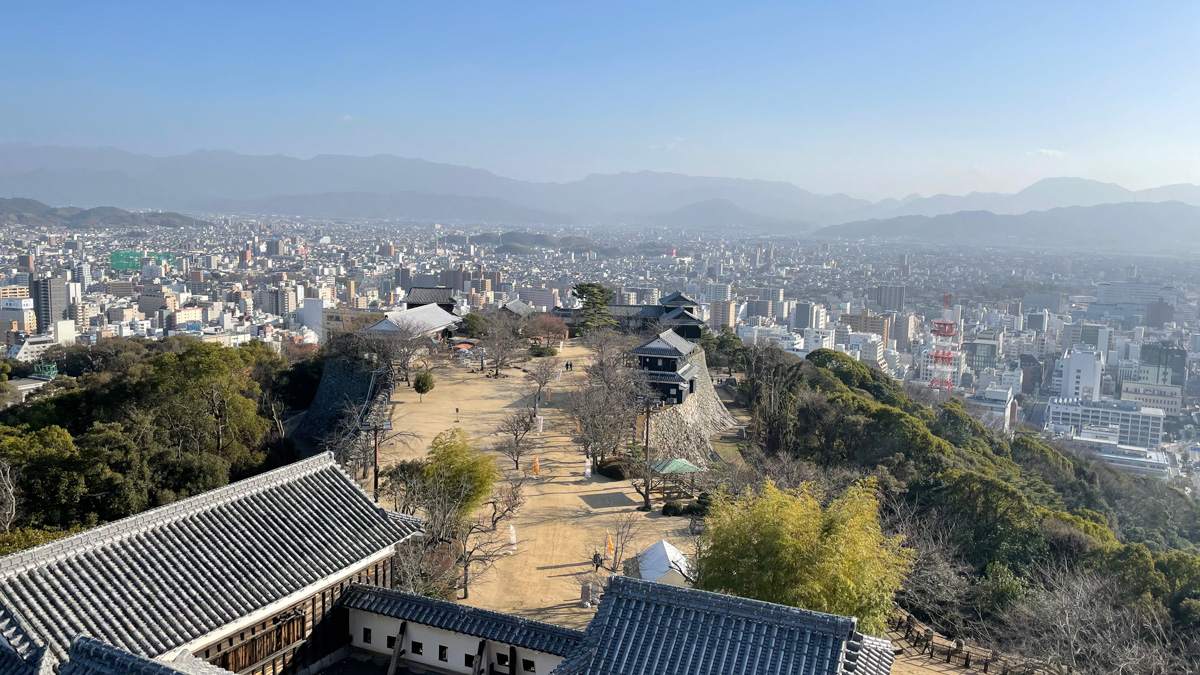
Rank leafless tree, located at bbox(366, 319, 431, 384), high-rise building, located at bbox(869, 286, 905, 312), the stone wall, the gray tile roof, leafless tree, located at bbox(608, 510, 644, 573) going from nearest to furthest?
the gray tile roof → leafless tree, located at bbox(608, 510, 644, 573) → the stone wall → leafless tree, located at bbox(366, 319, 431, 384) → high-rise building, located at bbox(869, 286, 905, 312)

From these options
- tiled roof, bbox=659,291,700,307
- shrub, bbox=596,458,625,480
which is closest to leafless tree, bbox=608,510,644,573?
shrub, bbox=596,458,625,480

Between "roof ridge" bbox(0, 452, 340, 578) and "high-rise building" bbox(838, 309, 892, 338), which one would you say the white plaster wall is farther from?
"high-rise building" bbox(838, 309, 892, 338)

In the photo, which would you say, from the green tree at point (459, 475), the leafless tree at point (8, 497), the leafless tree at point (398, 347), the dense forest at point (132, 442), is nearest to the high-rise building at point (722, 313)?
the leafless tree at point (398, 347)

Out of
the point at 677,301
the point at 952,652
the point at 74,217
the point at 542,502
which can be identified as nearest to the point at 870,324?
the point at 677,301

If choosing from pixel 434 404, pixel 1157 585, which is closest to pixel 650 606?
pixel 1157 585

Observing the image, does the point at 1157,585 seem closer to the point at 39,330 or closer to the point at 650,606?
the point at 650,606

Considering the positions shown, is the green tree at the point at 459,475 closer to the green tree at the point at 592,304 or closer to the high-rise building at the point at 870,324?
the green tree at the point at 592,304

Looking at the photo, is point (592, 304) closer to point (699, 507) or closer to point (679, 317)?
point (679, 317)

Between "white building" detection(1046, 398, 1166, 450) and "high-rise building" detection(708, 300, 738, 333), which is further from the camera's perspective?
"high-rise building" detection(708, 300, 738, 333)
